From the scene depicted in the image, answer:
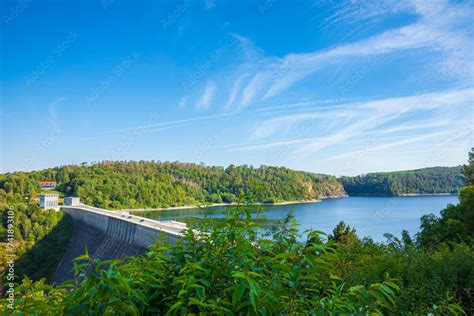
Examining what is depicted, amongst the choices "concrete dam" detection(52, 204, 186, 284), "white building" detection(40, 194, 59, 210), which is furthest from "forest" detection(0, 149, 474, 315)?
"white building" detection(40, 194, 59, 210)

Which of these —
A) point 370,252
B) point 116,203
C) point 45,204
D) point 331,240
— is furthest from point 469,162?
point 116,203

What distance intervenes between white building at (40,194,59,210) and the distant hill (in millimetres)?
70115

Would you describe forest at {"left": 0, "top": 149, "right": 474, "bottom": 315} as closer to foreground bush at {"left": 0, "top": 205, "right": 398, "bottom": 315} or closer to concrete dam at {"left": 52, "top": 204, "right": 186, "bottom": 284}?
foreground bush at {"left": 0, "top": 205, "right": 398, "bottom": 315}

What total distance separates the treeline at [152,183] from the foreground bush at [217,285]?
129 ft

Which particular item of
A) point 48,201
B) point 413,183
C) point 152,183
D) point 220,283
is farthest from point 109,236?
point 413,183

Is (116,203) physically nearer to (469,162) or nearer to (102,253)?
(102,253)

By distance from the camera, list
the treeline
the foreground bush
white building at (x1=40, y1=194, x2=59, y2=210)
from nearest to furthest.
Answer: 1. the foreground bush
2. white building at (x1=40, y1=194, x2=59, y2=210)
3. the treeline

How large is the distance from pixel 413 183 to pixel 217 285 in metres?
93.8

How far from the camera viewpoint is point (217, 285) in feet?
3.98

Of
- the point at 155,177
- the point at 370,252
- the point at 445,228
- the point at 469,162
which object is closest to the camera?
the point at 370,252

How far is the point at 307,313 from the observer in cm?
112

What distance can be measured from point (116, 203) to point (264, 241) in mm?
56922

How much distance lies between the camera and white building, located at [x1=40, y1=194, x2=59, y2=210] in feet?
120

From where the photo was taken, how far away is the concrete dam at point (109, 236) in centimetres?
1961
